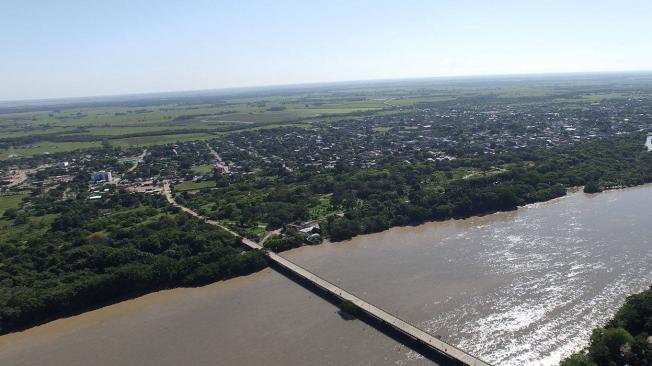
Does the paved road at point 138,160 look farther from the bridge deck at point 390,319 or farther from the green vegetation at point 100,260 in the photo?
the bridge deck at point 390,319

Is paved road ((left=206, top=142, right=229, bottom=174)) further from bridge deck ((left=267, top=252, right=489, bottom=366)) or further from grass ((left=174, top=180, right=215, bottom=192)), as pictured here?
bridge deck ((left=267, top=252, right=489, bottom=366))

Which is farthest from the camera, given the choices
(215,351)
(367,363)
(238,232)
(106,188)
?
(106,188)

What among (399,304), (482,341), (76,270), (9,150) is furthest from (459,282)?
(9,150)

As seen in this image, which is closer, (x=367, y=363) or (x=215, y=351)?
(x=367, y=363)

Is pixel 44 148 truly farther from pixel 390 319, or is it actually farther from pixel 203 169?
pixel 390 319

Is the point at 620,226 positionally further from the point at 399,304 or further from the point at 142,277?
the point at 142,277

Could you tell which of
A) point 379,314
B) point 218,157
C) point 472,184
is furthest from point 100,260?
point 218,157

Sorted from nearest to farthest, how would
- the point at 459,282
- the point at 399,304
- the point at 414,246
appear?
the point at 399,304 → the point at 459,282 → the point at 414,246
